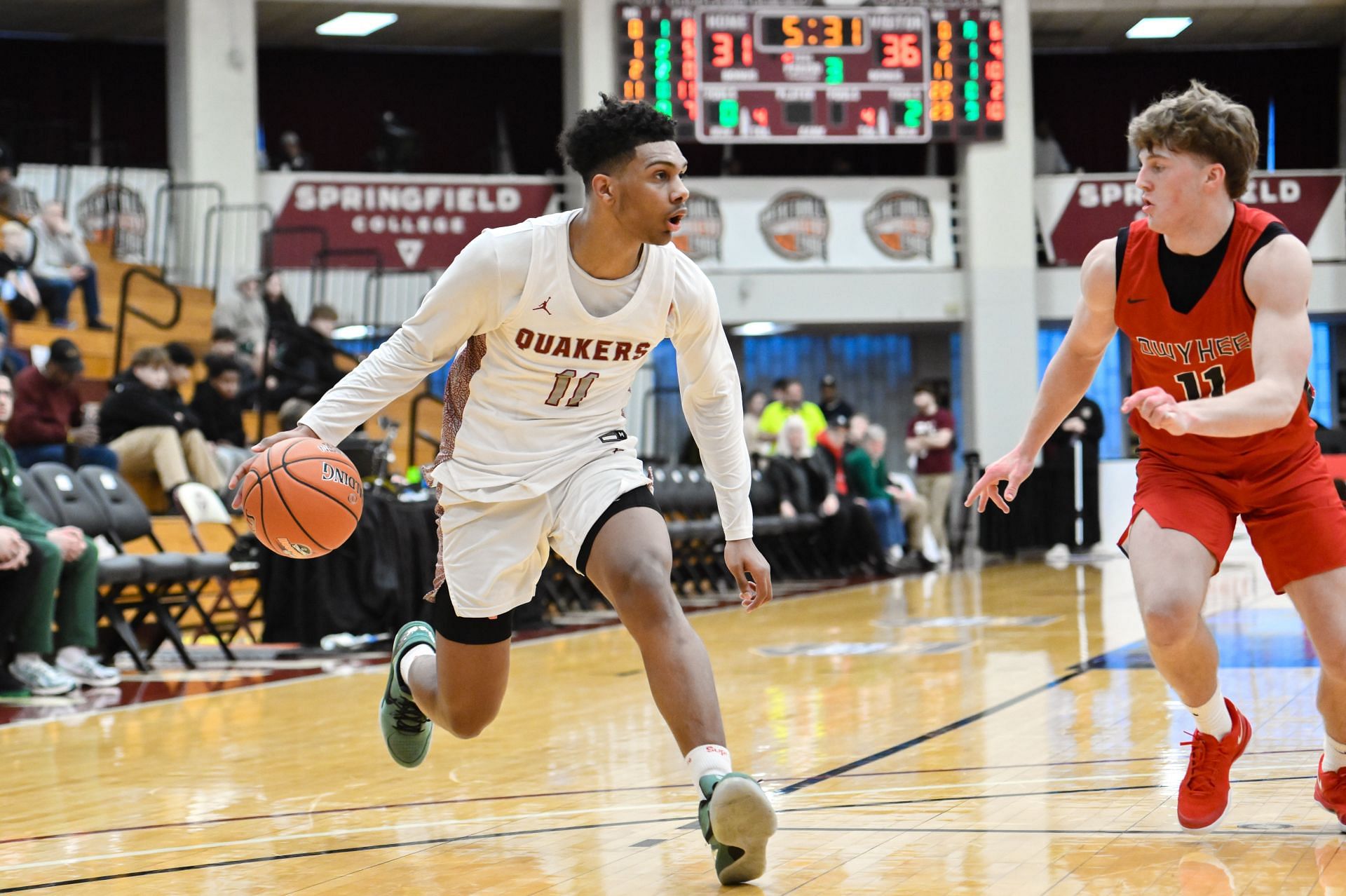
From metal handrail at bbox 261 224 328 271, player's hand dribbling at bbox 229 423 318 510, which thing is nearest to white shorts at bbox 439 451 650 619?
player's hand dribbling at bbox 229 423 318 510

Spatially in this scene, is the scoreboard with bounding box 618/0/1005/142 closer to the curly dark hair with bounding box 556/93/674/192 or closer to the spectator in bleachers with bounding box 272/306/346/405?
the spectator in bleachers with bounding box 272/306/346/405

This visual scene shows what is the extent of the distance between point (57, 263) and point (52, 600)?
6.97m

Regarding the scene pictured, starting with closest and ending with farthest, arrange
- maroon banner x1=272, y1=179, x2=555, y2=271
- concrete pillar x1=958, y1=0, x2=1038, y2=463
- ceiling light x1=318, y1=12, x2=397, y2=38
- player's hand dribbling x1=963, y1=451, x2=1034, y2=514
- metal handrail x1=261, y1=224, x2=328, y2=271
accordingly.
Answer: player's hand dribbling x1=963, y1=451, x2=1034, y2=514 < metal handrail x1=261, y1=224, x2=328, y2=271 < maroon banner x1=272, y1=179, x2=555, y2=271 < ceiling light x1=318, y1=12, x2=397, y2=38 < concrete pillar x1=958, y1=0, x2=1038, y2=463

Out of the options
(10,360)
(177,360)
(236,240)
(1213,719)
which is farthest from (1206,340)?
(236,240)

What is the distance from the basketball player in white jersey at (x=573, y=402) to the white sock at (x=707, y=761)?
0.23 feet

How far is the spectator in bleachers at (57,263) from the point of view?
503 inches

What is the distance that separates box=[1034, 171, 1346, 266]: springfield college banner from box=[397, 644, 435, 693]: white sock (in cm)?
1543

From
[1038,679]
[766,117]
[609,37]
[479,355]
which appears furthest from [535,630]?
[609,37]

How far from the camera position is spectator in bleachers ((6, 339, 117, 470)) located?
30.7 ft

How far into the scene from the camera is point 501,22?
1853cm

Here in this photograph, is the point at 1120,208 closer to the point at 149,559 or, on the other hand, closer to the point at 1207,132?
the point at 149,559

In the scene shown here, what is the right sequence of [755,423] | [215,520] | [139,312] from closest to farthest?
[215,520] → [139,312] → [755,423]

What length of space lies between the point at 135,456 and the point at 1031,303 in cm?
1133

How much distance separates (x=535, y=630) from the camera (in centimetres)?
999
